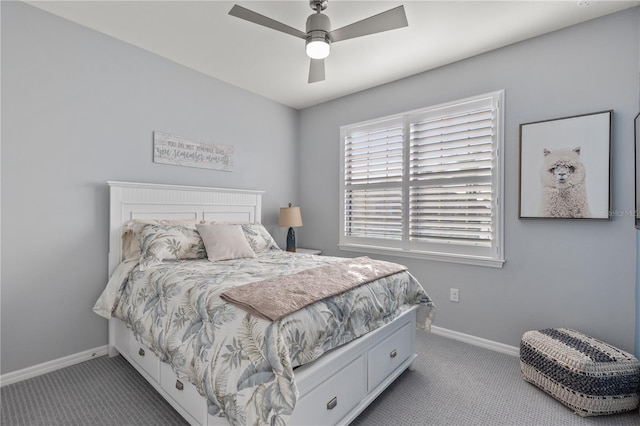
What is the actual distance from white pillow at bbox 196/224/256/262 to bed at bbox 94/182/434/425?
0.05 feet

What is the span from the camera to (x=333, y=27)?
7.85 ft

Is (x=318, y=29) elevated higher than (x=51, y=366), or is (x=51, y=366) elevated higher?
(x=318, y=29)

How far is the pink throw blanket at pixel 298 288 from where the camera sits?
1376 mm

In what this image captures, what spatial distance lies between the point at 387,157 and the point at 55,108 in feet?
9.87

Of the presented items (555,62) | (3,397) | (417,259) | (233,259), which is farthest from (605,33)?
(3,397)

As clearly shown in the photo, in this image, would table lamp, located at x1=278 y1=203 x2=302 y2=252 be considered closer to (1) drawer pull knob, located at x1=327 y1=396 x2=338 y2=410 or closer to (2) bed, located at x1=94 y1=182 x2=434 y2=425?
(2) bed, located at x1=94 y1=182 x2=434 y2=425

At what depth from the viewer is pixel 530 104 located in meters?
2.55

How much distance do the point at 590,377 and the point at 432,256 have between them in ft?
4.85

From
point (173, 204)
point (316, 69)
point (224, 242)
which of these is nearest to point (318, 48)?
point (316, 69)

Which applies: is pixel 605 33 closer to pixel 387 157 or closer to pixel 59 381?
pixel 387 157

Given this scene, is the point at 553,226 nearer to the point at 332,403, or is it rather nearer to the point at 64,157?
the point at 332,403

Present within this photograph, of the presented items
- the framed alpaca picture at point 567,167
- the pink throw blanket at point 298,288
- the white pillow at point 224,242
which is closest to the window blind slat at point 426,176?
the framed alpaca picture at point 567,167

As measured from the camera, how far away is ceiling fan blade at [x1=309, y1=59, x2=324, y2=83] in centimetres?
229

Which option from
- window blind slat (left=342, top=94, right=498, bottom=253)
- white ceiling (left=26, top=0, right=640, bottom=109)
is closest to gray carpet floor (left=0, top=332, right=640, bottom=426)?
window blind slat (left=342, top=94, right=498, bottom=253)
